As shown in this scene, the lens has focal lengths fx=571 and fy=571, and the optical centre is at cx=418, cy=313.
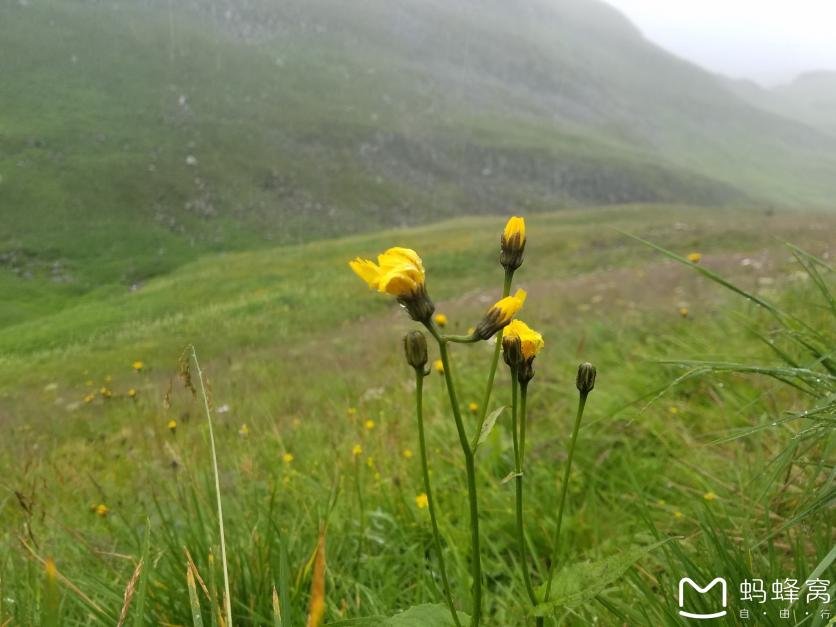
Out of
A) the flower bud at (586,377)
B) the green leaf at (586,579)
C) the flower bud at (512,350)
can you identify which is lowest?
the green leaf at (586,579)

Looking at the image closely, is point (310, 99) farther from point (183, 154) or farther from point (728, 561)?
point (728, 561)

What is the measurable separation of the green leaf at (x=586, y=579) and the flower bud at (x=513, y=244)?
1.94 feet

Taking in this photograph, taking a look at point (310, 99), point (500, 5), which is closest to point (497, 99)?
point (310, 99)

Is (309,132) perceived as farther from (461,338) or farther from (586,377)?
(461,338)

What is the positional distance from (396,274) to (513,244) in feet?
1.12

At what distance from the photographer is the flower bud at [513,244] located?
1.18 m

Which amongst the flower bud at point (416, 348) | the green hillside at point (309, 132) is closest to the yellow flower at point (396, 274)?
the flower bud at point (416, 348)

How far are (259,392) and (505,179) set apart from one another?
65090mm

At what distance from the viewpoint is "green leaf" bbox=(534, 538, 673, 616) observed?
41.5 inches

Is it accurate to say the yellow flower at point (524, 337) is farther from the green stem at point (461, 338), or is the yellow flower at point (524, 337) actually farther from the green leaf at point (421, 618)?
the green leaf at point (421, 618)

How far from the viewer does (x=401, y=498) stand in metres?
2.39

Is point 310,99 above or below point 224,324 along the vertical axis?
below

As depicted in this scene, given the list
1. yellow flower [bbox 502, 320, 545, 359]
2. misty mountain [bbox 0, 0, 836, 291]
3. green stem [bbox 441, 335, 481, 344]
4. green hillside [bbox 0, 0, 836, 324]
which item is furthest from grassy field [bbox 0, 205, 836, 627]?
misty mountain [bbox 0, 0, 836, 291]

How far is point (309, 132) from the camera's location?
2277 inches
